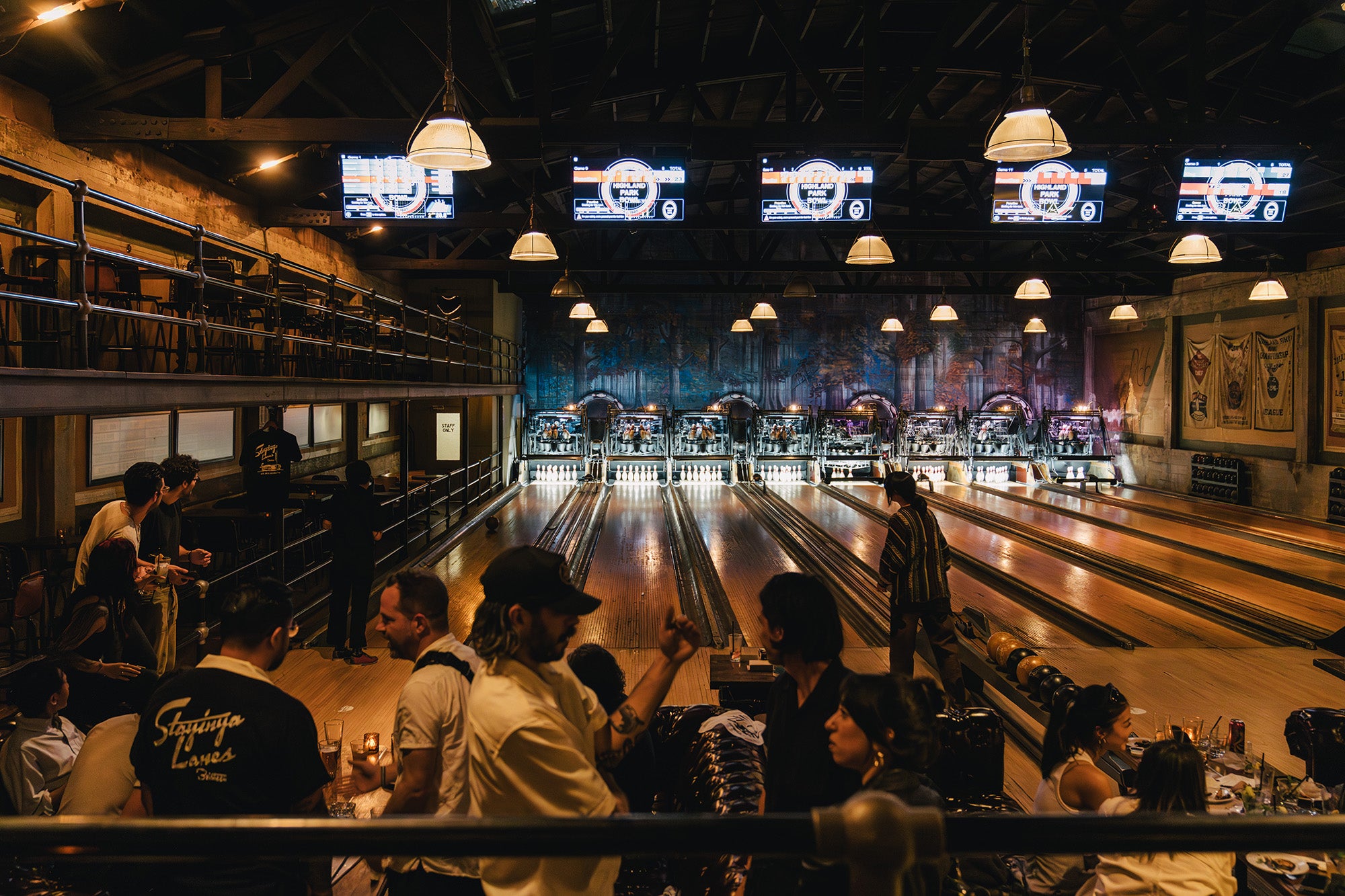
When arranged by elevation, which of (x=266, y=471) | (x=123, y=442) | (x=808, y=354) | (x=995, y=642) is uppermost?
(x=808, y=354)

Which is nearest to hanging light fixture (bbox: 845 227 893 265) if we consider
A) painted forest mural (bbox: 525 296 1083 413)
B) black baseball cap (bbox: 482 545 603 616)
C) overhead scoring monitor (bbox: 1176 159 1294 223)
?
overhead scoring monitor (bbox: 1176 159 1294 223)

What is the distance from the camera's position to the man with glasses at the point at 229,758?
2.03m

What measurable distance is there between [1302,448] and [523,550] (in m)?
14.9

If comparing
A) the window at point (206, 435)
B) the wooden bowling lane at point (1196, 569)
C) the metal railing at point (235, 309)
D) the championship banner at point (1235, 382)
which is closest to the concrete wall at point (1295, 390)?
the championship banner at point (1235, 382)

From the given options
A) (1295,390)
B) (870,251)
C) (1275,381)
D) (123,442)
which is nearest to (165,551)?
(123,442)

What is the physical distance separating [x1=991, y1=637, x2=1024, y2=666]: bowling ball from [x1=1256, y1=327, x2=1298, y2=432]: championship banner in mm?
10389

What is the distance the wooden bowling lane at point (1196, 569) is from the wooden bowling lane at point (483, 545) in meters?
7.07

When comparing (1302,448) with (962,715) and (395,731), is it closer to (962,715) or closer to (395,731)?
(962,715)

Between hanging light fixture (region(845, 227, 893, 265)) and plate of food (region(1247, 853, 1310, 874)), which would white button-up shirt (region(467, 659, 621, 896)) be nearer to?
plate of food (region(1247, 853, 1310, 874))

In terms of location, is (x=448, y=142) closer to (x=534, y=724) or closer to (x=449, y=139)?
(x=449, y=139)

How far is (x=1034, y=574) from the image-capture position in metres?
9.33

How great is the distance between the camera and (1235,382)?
14609mm

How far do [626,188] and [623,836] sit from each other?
8.11m

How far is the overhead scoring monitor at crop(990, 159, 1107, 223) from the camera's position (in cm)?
871
